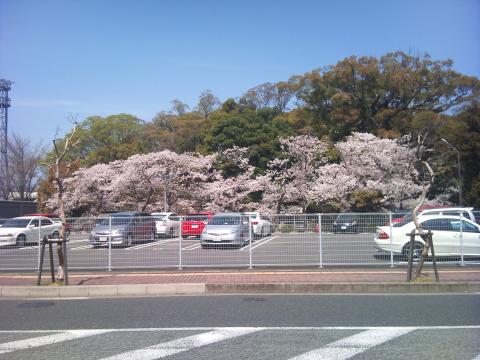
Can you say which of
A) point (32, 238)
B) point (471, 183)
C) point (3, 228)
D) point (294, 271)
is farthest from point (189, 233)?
point (471, 183)

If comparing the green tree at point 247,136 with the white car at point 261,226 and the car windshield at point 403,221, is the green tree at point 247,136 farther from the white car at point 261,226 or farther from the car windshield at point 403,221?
the white car at point 261,226

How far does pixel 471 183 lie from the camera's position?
1500 inches

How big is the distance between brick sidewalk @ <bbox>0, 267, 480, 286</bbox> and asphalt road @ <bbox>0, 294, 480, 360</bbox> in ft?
4.22

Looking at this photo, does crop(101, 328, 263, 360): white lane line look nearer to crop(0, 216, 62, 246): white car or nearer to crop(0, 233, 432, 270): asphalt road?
crop(0, 233, 432, 270): asphalt road

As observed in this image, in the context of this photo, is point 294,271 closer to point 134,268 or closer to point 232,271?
point 232,271

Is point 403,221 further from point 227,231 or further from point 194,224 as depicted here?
point 194,224

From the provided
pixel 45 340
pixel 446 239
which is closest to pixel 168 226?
pixel 45 340

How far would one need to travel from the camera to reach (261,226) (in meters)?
13.6

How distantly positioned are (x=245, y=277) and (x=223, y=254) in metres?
1.93

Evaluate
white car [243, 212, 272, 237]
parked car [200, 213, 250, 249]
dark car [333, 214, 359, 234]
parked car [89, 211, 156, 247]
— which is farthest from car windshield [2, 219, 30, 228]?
dark car [333, 214, 359, 234]

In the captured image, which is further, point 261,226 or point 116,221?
point 116,221

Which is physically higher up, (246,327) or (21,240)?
(21,240)

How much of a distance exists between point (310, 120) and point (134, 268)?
40447 mm

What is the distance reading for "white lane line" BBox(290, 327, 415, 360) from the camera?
5984 millimetres
